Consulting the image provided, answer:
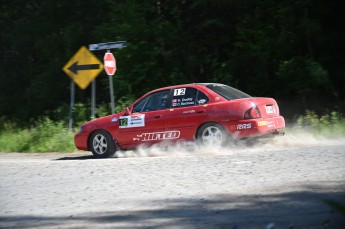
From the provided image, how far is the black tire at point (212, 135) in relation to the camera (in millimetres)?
11098

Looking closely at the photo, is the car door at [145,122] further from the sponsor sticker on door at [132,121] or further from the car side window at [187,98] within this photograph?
the car side window at [187,98]

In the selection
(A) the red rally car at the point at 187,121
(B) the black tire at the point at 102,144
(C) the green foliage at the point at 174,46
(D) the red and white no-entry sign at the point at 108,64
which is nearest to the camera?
(A) the red rally car at the point at 187,121

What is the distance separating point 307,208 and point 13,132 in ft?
50.6

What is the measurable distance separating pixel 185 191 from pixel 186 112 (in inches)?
172

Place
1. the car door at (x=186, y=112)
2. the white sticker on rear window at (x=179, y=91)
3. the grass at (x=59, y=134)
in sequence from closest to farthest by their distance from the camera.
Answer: the car door at (x=186, y=112) → the white sticker on rear window at (x=179, y=91) → the grass at (x=59, y=134)

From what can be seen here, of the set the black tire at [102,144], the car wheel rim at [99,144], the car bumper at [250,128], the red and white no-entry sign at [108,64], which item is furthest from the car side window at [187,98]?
the red and white no-entry sign at [108,64]

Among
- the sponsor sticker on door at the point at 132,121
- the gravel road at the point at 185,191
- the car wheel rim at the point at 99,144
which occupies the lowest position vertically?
the gravel road at the point at 185,191

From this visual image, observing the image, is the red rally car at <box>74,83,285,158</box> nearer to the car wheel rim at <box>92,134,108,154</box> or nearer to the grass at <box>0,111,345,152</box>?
the car wheel rim at <box>92,134,108,154</box>

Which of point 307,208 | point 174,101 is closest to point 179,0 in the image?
point 174,101

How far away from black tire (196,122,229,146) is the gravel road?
255 mm

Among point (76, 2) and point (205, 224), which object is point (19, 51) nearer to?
point (76, 2)

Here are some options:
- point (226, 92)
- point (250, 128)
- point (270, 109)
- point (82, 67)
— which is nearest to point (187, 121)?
point (226, 92)

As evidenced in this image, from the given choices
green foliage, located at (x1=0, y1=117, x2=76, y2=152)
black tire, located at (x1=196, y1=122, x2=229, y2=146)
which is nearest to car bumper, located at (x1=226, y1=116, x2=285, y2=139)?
black tire, located at (x1=196, y1=122, x2=229, y2=146)

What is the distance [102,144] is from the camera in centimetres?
1266
